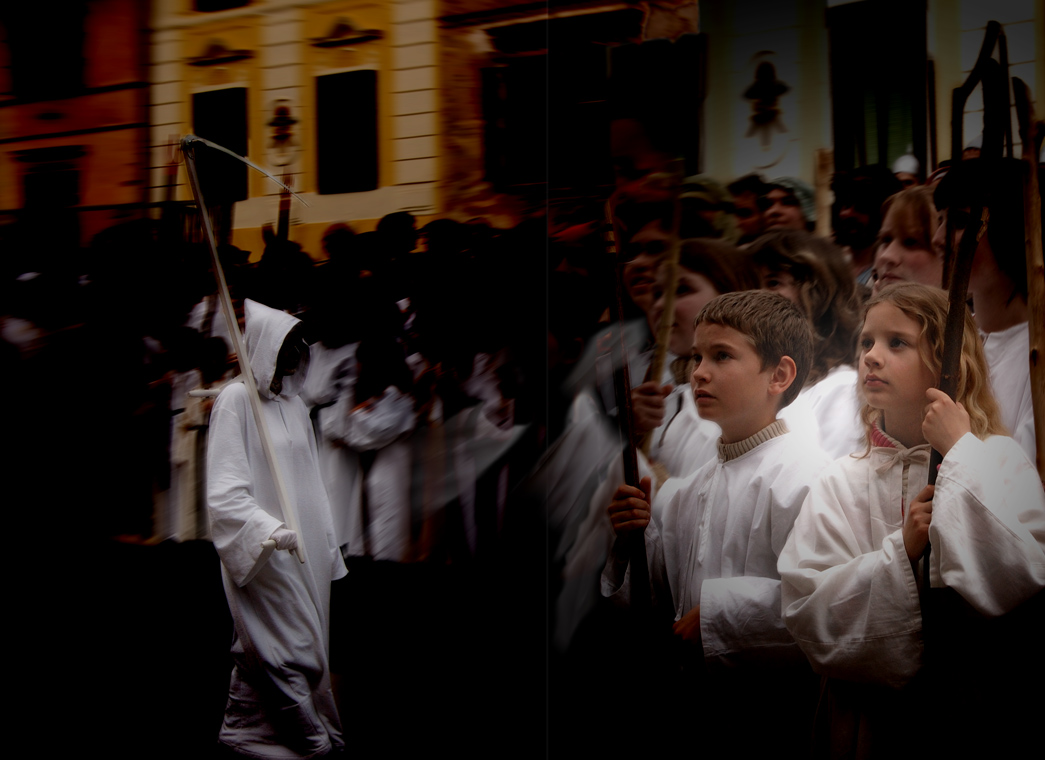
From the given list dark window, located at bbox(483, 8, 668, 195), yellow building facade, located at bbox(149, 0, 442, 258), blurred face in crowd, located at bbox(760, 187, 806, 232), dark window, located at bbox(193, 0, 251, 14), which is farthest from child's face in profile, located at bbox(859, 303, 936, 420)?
dark window, located at bbox(193, 0, 251, 14)

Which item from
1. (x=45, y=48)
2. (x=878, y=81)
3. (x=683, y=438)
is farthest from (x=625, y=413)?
(x=45, y=48)

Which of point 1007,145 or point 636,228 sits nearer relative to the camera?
point 1007,145

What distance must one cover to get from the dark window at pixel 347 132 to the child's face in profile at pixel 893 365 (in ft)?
5.56

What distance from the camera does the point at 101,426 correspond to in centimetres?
303

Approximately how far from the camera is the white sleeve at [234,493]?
2.72 metres

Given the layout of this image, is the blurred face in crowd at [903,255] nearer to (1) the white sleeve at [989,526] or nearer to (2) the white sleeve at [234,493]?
(1) the white sleeve at [989,526]

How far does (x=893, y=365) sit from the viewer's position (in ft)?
7.34

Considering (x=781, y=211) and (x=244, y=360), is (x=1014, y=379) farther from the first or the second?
(x=244, y=360)

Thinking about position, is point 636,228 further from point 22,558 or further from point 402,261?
point 22,558

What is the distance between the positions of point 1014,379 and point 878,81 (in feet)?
3.05

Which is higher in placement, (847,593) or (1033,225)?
(1033,225)

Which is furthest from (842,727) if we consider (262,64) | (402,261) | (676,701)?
(262,64)

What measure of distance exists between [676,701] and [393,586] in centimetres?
99

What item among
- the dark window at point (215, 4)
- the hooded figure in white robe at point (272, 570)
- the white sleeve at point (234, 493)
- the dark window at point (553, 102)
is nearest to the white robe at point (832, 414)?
the dark window at point (553, 102)
